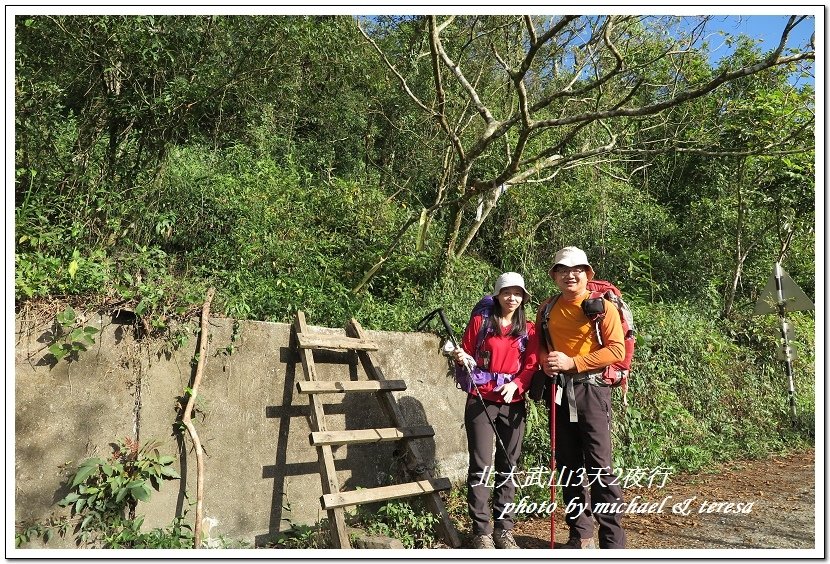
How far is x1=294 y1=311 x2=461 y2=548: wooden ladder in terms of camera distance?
479 centimetres

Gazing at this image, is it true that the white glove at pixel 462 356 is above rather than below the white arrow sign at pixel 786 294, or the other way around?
below

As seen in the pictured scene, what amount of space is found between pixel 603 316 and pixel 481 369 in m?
0.98

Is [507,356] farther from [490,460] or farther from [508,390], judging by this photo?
[490,460]

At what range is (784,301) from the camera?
10.4 metres

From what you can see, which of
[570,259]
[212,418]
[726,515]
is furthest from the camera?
[726,515]

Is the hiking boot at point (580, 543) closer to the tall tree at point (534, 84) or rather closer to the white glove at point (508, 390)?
the white glove at point (508, 390)

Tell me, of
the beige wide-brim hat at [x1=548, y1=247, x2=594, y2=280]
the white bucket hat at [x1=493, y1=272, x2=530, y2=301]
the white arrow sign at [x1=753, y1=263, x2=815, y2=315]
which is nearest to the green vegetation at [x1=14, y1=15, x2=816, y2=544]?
the white arrow sign at [x1=753, y1=263, x2=815, y2=315]

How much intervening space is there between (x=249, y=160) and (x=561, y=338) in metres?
6.00

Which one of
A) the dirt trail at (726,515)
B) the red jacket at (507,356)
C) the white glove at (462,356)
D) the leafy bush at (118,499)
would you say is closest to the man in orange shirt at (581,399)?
the red jacket at (507,356)

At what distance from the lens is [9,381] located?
4195 mm

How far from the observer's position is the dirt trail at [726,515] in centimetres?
551

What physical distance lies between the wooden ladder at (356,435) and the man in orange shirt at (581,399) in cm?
98

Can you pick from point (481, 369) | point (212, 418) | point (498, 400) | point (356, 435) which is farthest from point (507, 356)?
point (212, 418)

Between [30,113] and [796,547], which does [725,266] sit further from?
[30,113]
